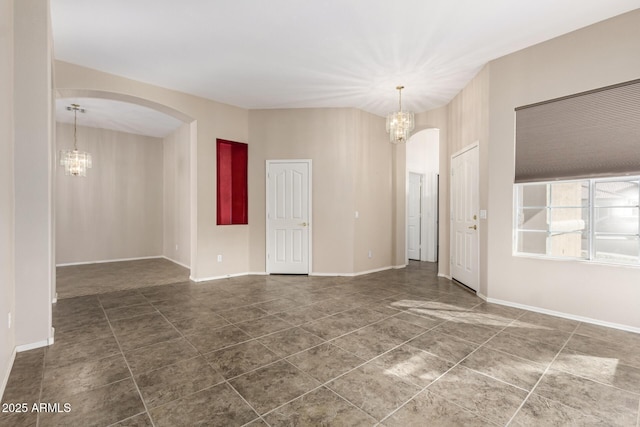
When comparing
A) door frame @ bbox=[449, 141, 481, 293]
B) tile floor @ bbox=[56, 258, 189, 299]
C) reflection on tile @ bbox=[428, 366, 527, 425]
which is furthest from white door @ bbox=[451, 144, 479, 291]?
tile floor @ bbox=[56, 258, 189, 299]

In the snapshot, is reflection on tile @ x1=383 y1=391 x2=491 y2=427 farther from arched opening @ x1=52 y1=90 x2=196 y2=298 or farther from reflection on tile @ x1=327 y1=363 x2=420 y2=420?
arched opening @ x1=52 y1=90 x2=196 y2=298

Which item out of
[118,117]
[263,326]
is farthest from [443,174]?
[118,117]

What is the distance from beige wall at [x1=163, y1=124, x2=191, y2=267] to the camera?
22.1 ft

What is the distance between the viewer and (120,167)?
7508 mm

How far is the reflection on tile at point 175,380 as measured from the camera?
77.7 inches

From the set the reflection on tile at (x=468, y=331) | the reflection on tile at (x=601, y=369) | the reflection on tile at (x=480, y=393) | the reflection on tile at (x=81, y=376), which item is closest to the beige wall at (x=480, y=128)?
the reflection on tile at (x=468, y=331)

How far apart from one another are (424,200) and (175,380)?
6968mm

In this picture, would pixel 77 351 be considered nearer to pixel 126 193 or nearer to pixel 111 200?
pixel 111 200

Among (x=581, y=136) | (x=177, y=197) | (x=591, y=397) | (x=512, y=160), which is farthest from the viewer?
(x=177, y=197)

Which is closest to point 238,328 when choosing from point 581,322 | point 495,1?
point 581,322

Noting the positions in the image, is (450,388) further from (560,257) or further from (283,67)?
(283,67)

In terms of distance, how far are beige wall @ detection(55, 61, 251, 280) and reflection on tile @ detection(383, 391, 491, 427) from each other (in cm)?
432

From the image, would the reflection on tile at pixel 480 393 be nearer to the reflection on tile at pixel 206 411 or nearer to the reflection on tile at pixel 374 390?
the reflection on tile at pixel 374 390

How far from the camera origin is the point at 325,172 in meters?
5.72
